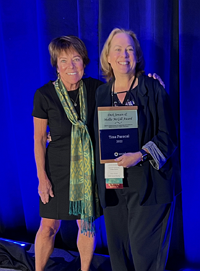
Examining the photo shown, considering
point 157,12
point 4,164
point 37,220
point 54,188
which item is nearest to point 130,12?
point 157,12

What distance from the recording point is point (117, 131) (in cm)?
138

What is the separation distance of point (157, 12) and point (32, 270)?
2.00 metres

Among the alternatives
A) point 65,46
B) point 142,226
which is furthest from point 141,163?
point 65,46

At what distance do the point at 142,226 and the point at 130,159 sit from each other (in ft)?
1.19

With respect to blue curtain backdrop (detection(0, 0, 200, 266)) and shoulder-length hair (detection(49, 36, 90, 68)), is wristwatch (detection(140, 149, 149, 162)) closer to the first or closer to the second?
blue curtain backdrop (detection(0, 0, 200, 266))

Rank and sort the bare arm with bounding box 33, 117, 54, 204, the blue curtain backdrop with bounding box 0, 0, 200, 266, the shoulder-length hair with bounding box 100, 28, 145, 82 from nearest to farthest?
the shoulder-length hair with bounding box 100, 28, 145, 82 → the bare arm with bounding box 33, 117, 54, 204 → the blue curtain backdrop with bounding box 0, 0, 200, 266

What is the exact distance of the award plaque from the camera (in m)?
1.36

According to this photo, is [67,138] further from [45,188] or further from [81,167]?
[45,188]

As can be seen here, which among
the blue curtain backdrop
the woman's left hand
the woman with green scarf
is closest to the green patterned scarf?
the woman with green scarf

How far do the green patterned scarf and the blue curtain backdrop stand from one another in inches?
19.1

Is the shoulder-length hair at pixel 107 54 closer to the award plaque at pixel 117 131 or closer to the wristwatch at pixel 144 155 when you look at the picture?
the award plaque at pixel 117 131

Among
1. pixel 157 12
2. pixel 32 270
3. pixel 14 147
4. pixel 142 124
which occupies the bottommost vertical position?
pixel 32 270

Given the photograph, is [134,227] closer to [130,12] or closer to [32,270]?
[32,270]

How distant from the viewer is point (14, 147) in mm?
2414
